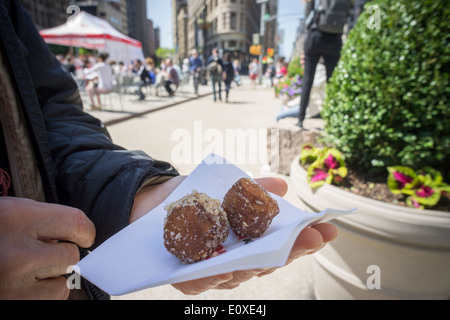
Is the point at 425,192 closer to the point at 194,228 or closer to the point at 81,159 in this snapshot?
the point at 194,228


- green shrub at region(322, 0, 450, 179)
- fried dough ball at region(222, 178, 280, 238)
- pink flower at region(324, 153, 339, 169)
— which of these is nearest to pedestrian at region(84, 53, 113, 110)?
green shrub at region(322, 0, 450, 179)

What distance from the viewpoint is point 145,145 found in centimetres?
618

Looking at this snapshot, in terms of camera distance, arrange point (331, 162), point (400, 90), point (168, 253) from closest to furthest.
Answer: point (168, 253) → point (400, 90) → point (331, 162)

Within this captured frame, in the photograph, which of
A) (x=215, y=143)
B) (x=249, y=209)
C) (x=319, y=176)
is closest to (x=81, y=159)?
(x=249, y=209)

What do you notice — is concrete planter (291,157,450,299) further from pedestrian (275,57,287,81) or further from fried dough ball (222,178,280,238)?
pedestrian (275,57,287,81)

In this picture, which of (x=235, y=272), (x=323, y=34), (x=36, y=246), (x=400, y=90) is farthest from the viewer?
(x=323, y=34)

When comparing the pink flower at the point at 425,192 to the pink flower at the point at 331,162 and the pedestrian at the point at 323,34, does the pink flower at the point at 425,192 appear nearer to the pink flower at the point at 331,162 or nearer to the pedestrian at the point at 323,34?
the pink flower at the point at 331,162

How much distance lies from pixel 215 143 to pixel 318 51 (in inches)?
109

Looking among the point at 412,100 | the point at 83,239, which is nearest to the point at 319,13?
the point at 412,100

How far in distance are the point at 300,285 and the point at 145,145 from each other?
4687 mm

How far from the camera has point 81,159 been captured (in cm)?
129

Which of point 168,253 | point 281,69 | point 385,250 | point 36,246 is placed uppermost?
point 281,69

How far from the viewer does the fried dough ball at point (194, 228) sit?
3.53 feet

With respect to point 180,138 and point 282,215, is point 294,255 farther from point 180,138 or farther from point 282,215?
point 180,138
